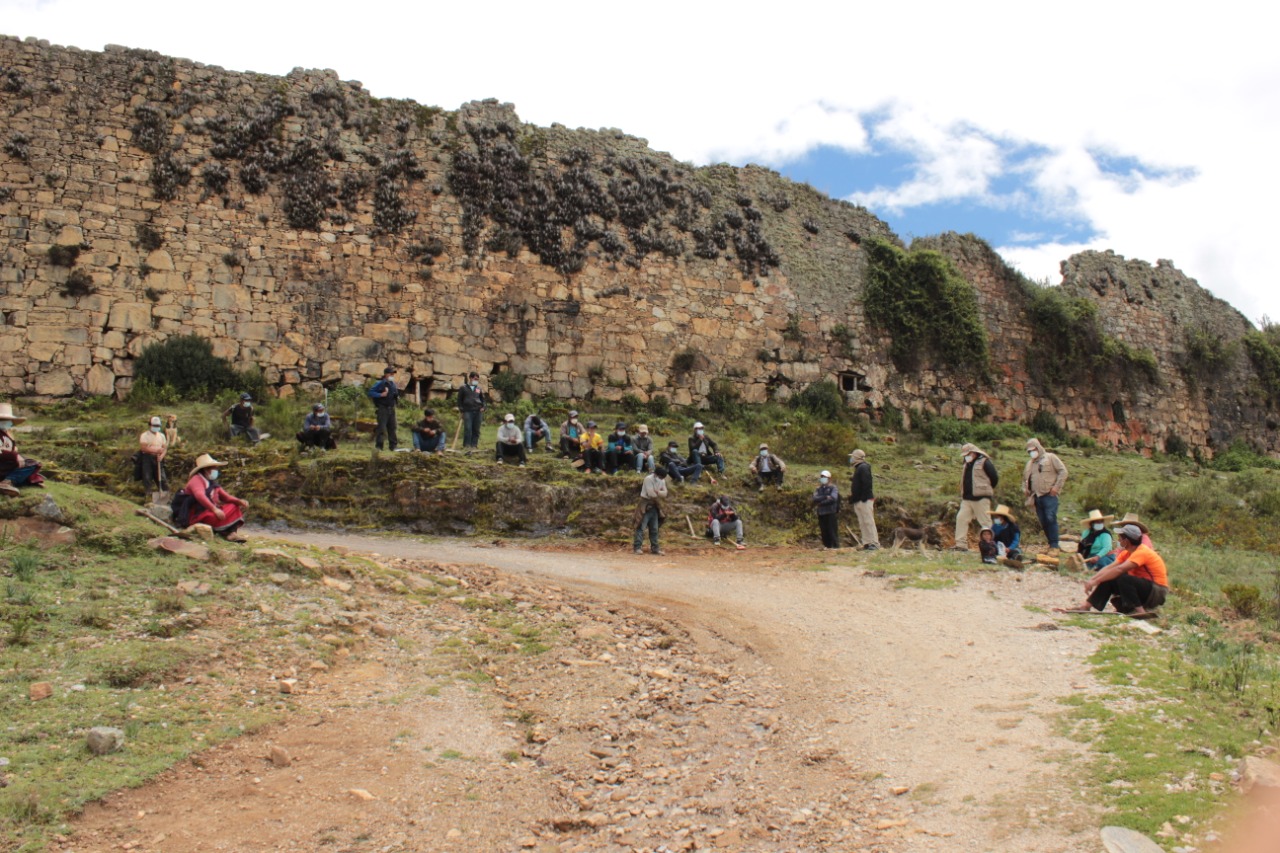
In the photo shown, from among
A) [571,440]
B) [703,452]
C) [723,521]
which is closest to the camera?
[723,521]

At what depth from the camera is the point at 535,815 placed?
6328 millimetres

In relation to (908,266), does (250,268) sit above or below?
below

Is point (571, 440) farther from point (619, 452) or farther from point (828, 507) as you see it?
point (828, 507)

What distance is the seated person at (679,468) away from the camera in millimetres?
18469

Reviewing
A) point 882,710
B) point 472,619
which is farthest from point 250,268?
point 882,710

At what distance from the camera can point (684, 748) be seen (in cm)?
721

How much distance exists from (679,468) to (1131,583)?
357 inches

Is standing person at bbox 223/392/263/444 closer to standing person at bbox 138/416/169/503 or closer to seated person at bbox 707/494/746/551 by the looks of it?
standing person at bbox 138/416/169/503

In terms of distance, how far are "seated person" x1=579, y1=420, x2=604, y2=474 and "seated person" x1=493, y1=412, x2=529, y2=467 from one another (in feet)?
3.46

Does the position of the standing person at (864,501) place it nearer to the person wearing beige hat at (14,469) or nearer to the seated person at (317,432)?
the seated person at (317,432)

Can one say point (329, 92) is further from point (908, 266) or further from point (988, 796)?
point (988, 796)

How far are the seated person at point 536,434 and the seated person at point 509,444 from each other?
140 cm

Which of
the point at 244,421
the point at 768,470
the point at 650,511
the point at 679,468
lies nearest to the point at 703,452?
the point at 679,468

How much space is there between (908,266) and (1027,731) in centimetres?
2352
